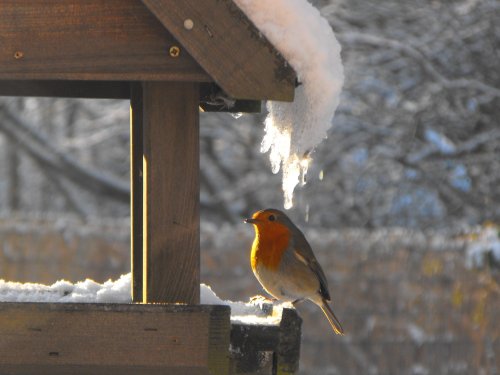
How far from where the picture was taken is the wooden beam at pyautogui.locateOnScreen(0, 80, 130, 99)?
3305 millimetres

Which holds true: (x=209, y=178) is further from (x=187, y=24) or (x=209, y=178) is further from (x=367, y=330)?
(x=187, y=24)

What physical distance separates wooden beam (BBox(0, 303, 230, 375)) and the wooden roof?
53cm

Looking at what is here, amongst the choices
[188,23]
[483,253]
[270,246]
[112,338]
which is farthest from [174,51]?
[483,253]

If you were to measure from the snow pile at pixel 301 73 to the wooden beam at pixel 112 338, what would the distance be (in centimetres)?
53

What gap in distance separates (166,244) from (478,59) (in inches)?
414

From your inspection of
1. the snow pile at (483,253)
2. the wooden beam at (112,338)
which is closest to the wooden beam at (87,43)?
the wooden beam at (112,338)

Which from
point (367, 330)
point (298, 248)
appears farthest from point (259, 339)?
point (367, 330)

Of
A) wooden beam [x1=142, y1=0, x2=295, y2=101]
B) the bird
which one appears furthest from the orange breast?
wooden beam [x1=142, y1=0, x2=295, y2=101]

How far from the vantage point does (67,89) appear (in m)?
3.51

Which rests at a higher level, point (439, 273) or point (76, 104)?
point (76, 104)

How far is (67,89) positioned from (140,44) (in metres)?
0.90

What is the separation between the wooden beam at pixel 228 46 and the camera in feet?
8.62

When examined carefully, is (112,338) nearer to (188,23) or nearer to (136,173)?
(188,23)

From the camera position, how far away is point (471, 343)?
28.6ft
